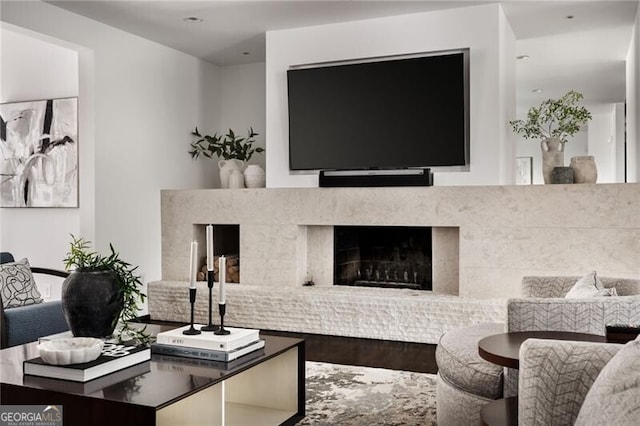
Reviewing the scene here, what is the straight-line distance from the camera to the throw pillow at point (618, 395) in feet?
4.18

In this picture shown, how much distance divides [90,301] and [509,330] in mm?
1788

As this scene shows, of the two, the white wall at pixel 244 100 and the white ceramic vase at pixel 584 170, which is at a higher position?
the white wall at pixel 244 100

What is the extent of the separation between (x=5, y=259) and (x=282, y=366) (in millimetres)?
2606

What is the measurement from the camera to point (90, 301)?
2.61 m

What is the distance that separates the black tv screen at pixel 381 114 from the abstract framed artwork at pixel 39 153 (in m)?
1.99

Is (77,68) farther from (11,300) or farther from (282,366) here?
(282,366)

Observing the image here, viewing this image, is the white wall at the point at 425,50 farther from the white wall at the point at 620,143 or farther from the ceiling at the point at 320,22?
the white wall at the point at 620,143

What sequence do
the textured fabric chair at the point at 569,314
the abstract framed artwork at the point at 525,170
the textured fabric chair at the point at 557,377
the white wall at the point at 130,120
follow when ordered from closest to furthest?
the textured fabric chair at the point at 557,377, the textured fabric chair at the point at 569,314, the white wall at the point at 130,120, the abstract framed artwork at the point at 525,170

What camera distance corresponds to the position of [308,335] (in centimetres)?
508

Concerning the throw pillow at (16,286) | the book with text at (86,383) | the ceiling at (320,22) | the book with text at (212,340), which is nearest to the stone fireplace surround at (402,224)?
the ceiling at (320,22)

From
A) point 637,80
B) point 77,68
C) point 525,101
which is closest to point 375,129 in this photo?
point 637,80

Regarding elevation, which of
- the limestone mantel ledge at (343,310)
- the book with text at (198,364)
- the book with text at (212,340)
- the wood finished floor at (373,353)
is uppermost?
the book with text at (212,340)

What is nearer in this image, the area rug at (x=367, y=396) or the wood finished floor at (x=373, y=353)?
the area rug at (x=367, y=396)

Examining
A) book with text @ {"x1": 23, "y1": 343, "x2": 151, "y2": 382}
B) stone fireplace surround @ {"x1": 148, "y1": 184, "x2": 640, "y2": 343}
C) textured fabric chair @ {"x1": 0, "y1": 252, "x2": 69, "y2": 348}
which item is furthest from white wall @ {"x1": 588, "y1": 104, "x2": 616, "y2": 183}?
book with text @ {"x1": 23, "y1": 343, "x2": 151, "y2": 382}
